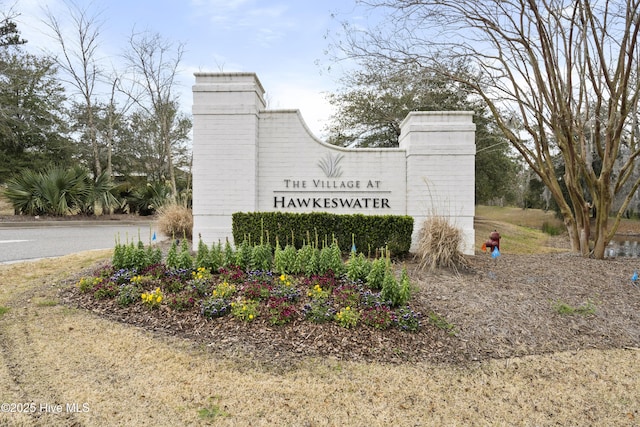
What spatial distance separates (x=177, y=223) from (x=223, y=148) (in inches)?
99.2

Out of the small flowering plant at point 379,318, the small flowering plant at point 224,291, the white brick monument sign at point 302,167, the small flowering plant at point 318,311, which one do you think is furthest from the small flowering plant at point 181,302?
the white brick monument sign at point 302,167

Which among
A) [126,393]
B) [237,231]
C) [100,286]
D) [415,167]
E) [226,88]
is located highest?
[226,88]

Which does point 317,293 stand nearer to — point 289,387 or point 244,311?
point 244,311

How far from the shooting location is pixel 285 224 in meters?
6.99

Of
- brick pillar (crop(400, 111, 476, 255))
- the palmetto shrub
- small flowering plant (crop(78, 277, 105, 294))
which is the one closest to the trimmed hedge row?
brick pillar (crop(400, 111, 476, 255))

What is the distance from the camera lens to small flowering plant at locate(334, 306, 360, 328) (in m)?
3.60

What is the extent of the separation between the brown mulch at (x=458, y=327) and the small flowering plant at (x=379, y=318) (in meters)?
0.07

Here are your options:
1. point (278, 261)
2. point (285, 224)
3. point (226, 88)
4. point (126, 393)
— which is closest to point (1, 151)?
point (226, 88)

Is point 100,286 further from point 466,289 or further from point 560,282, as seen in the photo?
point 560,282

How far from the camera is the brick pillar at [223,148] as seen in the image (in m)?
7.57

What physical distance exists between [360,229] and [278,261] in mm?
2238

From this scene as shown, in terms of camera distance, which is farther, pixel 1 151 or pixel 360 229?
pixel 1 151

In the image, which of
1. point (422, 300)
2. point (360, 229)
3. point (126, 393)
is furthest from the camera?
point (360, 229)

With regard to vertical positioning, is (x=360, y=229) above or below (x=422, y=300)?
above
